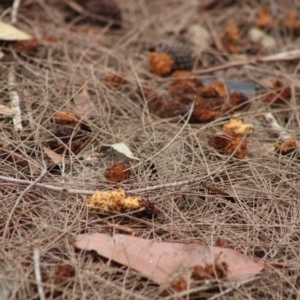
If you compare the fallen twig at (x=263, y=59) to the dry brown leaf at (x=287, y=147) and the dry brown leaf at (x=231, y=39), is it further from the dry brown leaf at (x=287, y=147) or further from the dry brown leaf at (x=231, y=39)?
the dry brown leaf at (x=287, y=147)

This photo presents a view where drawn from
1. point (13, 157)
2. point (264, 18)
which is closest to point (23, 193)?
point (13, 157)

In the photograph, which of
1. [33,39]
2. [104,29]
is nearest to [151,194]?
[33,39]

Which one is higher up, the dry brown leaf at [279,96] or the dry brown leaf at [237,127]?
the dry brown leaf at [237,127]

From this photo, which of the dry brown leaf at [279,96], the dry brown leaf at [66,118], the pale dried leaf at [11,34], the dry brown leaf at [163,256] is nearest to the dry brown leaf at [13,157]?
the dry brown leaf at [66,118]

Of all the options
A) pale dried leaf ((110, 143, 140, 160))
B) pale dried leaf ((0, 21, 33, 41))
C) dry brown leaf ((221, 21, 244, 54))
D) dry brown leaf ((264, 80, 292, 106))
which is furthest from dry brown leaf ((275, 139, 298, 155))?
pale dried leaf ((0, 21, 33, 41))

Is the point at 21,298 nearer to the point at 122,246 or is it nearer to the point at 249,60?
the point at 122,246

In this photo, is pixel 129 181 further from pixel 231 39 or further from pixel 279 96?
pixel 231 39
